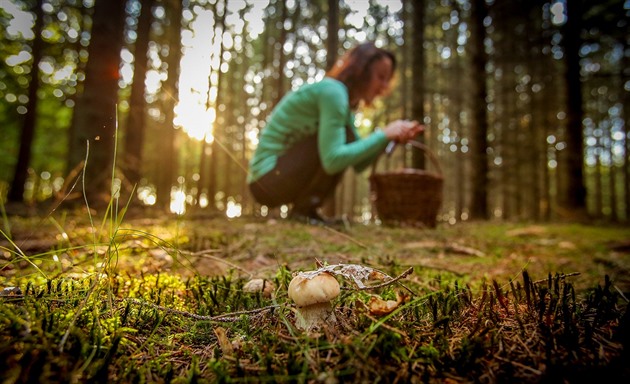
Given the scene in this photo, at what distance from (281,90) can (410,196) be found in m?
9.18

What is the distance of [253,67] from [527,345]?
19.2 m

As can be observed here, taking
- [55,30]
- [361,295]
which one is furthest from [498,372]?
[55,30]

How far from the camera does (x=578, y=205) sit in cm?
723

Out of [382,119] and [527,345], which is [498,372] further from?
[382,119]

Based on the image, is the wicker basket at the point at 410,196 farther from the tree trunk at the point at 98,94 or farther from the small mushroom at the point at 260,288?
the tree trunk at the point at 98,94

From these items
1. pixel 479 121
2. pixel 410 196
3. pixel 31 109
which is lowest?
pixel 410 196

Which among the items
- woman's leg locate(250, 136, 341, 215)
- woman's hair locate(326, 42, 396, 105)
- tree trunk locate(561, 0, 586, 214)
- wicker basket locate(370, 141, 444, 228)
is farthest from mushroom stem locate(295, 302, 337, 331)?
tree trunk locate(561, 0, 586, 214)

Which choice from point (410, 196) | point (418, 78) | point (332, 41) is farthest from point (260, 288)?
point (332, 41)

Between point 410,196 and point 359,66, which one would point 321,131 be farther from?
point 410,196

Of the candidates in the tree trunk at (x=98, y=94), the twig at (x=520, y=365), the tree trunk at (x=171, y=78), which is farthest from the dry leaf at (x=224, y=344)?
the tree trunk at (x=171, y=78)

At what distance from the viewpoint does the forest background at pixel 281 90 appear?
195 inches

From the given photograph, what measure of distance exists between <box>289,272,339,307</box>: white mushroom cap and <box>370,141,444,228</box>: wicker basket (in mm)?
3581

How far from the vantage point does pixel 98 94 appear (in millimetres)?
4883

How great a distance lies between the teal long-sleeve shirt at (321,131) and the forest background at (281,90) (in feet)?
3.46
